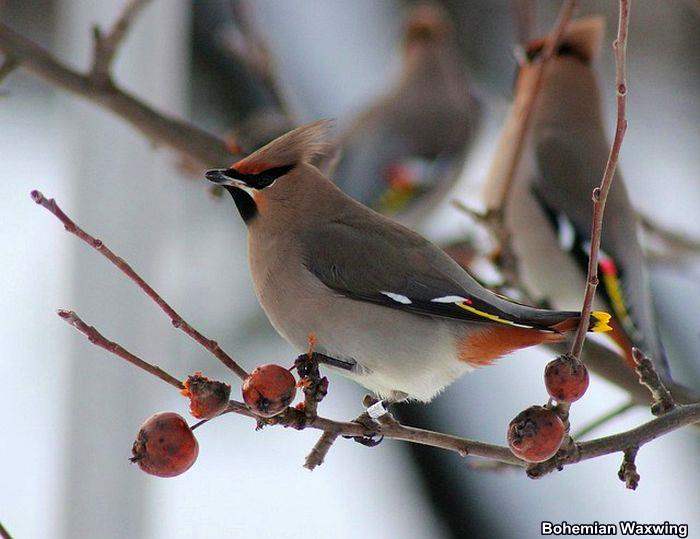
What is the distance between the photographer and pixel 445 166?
376 centimetres

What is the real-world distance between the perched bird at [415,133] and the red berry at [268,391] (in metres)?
2.08

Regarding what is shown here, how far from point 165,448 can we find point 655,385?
60cm

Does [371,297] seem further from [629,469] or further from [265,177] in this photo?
[629,469]

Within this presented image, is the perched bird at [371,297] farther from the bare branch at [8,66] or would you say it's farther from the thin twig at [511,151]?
the bare branch at [8,66]

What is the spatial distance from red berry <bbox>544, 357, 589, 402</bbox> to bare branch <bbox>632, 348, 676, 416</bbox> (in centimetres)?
13

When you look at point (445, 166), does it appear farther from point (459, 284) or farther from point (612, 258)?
point (459, 284)

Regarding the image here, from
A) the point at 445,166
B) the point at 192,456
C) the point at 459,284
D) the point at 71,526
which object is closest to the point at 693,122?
the point at 445,166

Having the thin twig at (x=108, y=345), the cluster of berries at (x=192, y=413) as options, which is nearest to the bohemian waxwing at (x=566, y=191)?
the cluster of berries at (x=192, y=413)

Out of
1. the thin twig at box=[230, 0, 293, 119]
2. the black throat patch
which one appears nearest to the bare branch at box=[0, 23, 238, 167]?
the thin twig at box=[230, 0, 293, 119]

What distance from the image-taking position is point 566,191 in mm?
2852

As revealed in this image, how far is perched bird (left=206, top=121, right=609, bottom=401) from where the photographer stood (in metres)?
1.67

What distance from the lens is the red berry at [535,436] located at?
1.29 m

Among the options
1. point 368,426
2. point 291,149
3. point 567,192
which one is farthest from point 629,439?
point 567,192

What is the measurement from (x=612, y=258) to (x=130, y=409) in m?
1.97
